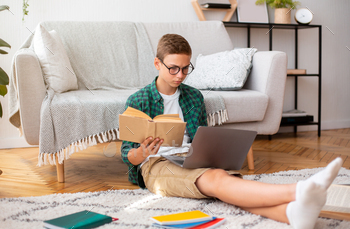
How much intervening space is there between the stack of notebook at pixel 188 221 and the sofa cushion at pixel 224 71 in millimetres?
1160

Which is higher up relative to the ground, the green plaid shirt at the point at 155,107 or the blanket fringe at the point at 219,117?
the green plaid shirt at the point at 155,107

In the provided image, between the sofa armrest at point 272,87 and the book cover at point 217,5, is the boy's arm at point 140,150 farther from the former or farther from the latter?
the book cover at point 217,5

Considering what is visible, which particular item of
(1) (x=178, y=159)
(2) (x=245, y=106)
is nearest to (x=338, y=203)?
(1) (x=178, y=159)

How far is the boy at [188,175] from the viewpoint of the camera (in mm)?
877

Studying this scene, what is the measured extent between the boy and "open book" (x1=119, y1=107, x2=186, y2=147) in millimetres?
35

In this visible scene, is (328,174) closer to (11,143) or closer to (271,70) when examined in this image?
(271,70)

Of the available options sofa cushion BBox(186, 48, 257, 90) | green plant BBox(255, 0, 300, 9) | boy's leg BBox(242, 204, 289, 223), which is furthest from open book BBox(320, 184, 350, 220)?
A: green plant BBox(255, 0, 300, 9)

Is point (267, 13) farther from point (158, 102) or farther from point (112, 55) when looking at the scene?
point (158, 102)

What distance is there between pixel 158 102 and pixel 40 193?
64 centimetres

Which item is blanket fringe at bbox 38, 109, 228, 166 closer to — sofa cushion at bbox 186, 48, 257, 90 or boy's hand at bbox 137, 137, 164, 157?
boy's hand at bbox 137, 137, 164, 157

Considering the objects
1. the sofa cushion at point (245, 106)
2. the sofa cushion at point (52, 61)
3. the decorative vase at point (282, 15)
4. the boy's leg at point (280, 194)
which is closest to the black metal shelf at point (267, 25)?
the decorative vase at point (282, 15)

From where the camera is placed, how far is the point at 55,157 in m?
1.57

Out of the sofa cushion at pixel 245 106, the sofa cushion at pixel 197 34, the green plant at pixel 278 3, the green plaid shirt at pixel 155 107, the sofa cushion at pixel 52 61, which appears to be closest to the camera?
the green plaid shirt at pixel 155 107

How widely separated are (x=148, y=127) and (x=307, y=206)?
577 mm
